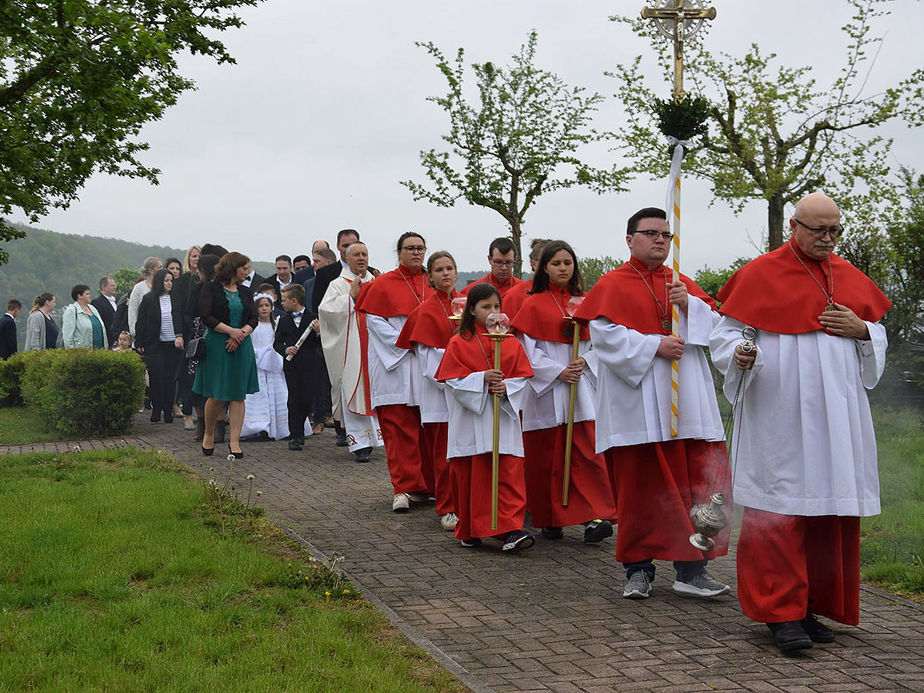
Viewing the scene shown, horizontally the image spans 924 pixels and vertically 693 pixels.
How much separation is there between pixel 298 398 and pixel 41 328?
308 inches

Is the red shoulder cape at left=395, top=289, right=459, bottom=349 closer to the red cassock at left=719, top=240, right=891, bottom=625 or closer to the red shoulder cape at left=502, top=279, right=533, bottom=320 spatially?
the red shoulder cape at left=502, top=279, right=533, bottom=320

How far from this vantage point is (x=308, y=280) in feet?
51.1

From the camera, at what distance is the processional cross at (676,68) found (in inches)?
254

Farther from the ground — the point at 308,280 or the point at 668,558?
the point at 308,280

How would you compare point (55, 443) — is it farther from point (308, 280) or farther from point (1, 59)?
point (1, 59)

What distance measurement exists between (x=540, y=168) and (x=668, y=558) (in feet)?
51.0

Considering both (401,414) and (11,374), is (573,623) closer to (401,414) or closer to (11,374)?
(401,414)

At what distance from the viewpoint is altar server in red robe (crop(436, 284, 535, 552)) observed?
7.93 m

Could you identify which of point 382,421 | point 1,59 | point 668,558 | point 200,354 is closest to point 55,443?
point 200,354

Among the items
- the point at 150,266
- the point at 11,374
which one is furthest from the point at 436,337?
the point at 11,374

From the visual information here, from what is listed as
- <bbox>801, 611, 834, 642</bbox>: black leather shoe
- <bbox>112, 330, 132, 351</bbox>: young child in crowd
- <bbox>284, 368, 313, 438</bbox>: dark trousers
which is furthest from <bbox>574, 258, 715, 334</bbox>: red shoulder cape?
<bbox>112, 330, 132, 351</bbox>: young child in crowd

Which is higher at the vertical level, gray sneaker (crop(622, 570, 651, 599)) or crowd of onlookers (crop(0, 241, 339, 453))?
crowd of onlookers (crop(0, 241, 339, 453))

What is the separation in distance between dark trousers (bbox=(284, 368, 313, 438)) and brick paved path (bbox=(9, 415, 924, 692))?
4.60 meters

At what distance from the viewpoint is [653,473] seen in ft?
21.9
